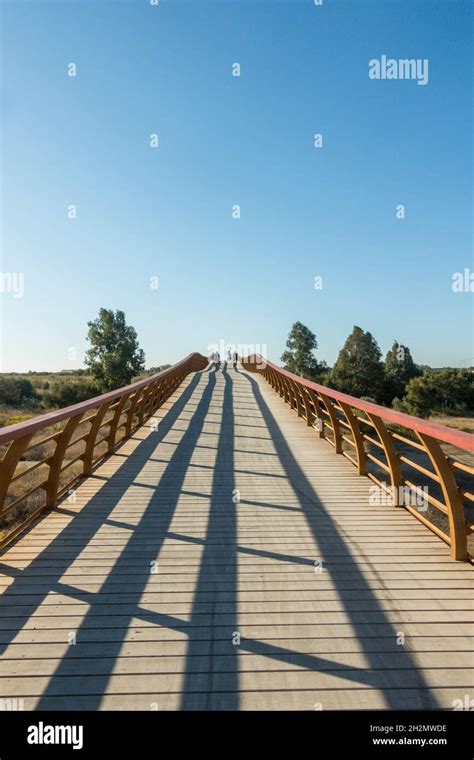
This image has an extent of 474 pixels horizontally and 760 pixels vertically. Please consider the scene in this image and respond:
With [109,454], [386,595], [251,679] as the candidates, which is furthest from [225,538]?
[109,454]

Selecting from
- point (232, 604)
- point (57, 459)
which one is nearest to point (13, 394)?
point (57, 459)

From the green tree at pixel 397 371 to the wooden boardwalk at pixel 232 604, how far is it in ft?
169

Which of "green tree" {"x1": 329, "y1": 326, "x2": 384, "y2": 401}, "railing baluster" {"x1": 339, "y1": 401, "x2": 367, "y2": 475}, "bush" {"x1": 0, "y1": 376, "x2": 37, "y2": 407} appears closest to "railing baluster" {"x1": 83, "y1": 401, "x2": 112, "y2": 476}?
"railing baluster" {"x1": 339, "y1": 401, "x2": 367, "y2": 475}

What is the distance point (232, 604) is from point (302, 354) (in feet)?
193

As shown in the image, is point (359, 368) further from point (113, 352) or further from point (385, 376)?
point (113, 352)

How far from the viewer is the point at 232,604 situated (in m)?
3.08

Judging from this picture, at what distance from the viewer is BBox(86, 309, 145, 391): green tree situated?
149ft

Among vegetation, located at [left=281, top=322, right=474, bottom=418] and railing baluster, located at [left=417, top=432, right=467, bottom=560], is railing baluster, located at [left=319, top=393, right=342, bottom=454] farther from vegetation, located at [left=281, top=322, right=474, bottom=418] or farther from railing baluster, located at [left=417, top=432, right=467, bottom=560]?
vegetation, located at [left=281, top=322, right=474, bottom=418]

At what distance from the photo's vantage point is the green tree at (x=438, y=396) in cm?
4022

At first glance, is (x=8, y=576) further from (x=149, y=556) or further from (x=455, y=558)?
(x=455, y=558)

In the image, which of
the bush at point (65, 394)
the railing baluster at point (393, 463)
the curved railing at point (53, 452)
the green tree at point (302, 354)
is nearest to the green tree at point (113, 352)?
the bush at point (65, 394)

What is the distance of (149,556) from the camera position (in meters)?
3.85
